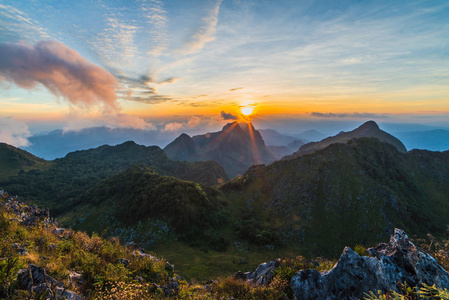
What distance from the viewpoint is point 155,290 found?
37.3ft

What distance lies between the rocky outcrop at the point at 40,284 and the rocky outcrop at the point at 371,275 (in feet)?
39.5

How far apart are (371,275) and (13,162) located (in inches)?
7268

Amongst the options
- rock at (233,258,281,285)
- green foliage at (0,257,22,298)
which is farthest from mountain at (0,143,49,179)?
rock at (233,258,281,285)

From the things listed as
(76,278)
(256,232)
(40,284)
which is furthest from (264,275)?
(256,232)

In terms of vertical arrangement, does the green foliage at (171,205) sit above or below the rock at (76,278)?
below

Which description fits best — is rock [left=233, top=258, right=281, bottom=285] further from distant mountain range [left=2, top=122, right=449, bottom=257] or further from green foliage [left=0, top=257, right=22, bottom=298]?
distant mountain range [left=2, top=122, right=449, bottom=257]

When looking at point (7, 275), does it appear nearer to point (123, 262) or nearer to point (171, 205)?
point (123, 262)

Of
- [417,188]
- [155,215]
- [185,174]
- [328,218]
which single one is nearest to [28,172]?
[185,174]

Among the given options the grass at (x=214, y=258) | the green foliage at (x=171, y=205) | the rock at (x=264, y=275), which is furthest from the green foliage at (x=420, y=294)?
the green foliage at (x=171, y=205)

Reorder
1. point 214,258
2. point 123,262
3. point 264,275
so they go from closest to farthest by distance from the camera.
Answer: point 123,262 → point 264,275 → point 214,258

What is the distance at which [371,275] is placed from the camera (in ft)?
36.6

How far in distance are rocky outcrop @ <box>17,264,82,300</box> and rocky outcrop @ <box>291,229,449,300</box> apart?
1204 centimetres

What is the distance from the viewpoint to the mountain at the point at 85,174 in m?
89.3

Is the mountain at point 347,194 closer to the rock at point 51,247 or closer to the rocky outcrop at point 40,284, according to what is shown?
the rock at point 51,247
